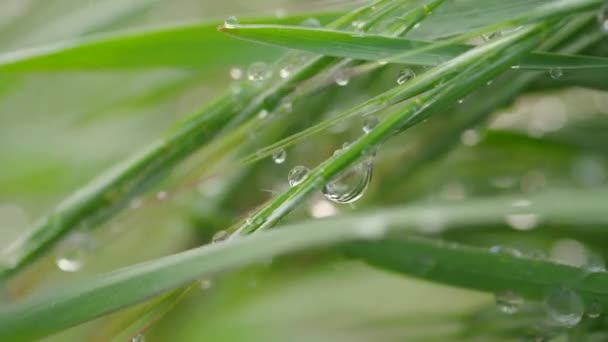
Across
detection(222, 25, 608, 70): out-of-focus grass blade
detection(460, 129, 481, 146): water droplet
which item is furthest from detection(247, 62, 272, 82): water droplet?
detection(460, 129, 481, 146): water droplet

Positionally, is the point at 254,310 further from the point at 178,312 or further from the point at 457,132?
the point at 457,132

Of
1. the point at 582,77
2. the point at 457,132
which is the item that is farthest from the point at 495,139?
the point at 582,77

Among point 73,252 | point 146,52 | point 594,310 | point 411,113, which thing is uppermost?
point 146,52

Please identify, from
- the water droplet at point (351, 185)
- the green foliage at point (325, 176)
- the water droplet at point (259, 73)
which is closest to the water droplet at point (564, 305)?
the green foliage at point (325, 176)

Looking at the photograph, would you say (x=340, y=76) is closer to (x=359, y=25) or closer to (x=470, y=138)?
(x=359, y=25)

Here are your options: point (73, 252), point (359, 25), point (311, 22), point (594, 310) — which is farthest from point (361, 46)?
point (73, 252)

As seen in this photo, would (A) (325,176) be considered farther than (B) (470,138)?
No
